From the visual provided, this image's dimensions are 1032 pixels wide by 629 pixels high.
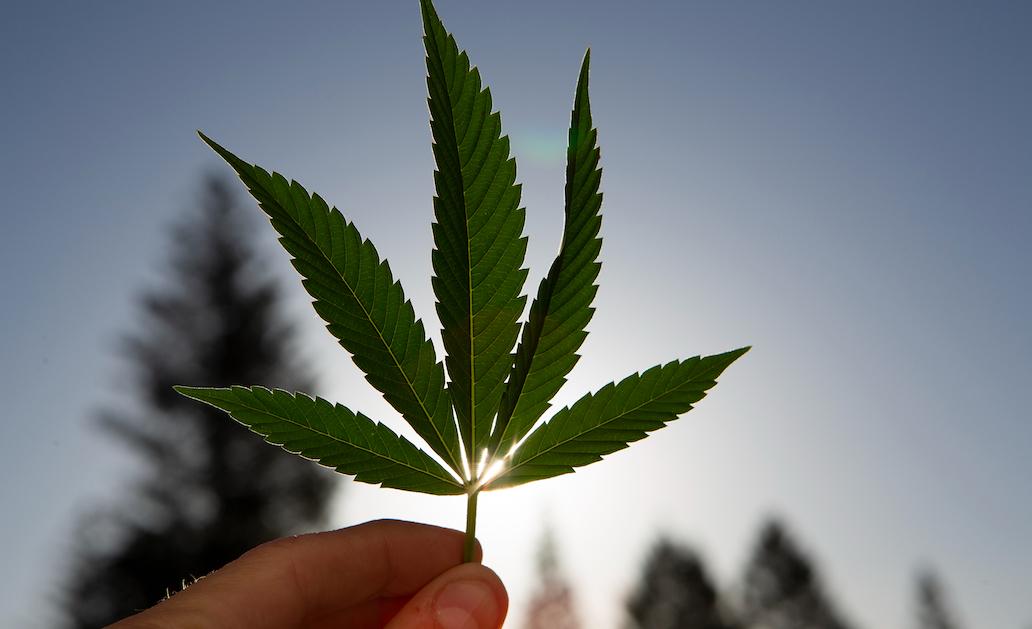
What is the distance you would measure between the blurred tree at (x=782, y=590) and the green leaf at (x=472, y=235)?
52.7 meters

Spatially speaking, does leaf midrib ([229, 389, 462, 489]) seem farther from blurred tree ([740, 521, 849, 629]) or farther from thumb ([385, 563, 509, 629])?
blurred tree ([740, 521, 849, 629])

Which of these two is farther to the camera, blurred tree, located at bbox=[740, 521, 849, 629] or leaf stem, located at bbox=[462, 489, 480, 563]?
blurred tree, located at bbox=[740, 521, 849, 629]

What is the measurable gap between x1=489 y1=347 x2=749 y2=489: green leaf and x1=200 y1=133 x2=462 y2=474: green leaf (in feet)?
0.62

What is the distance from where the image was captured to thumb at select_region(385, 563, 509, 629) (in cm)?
181

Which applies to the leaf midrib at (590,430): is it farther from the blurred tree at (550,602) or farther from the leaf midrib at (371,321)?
the blurred tree at (550,602)

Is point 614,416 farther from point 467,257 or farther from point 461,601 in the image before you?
point 461,601

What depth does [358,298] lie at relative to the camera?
1408 millimetres

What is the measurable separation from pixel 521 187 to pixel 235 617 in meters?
1.34

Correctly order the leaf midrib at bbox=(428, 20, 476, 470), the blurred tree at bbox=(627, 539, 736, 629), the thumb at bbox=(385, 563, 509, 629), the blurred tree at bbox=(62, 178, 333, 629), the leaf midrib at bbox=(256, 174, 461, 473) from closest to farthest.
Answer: the leaf midrib at bbox=(428, 20, 476, 470), the leaf midrib at bbox=(256, 174, 461, 473), the thumb at bbox=(385, 563, 509, 629), the blurred tree at bbox=(62, 178, 333, 629), the blurred tree at bbox=(627, 539, 736, 629)

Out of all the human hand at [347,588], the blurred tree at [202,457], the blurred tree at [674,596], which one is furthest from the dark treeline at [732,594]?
the human hand at [347,588]

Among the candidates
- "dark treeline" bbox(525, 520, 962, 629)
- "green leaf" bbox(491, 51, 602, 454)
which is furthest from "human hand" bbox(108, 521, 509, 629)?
"dark treeline" bbox(525, 520, 962, 629)

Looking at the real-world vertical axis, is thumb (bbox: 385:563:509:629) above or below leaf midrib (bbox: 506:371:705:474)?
below

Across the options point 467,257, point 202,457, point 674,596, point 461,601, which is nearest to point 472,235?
point 467,257

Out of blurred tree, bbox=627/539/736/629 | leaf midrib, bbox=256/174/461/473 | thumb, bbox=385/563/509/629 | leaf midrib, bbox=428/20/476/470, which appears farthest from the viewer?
blurred tree, bbox=627/539/736/629
